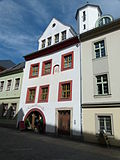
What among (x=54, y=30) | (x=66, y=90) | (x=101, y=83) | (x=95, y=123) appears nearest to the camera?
(x=95, y=123)

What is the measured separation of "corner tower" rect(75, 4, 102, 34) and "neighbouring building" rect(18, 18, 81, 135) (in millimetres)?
7431

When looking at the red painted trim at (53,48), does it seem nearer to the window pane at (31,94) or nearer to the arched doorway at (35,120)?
the window pane at (31,94)

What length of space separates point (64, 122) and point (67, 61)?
286 inches

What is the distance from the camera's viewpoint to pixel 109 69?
41.1 feet

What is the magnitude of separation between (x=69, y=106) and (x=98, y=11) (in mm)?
21400

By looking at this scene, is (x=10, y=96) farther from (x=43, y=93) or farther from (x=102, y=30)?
(x=102, y=30)

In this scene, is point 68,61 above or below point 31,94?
above

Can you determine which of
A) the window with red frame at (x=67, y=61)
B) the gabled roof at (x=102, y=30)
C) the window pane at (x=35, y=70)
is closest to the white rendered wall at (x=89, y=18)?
the gabled roof at (x=102, y=30)

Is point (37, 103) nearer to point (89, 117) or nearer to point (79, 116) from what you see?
point (79, 116)

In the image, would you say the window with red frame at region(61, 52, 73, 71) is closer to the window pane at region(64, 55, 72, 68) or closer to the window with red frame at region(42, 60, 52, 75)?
the window pane at region(64, 55, 72, 68)

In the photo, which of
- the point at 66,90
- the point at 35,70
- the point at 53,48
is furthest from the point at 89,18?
A: the point at 66,90

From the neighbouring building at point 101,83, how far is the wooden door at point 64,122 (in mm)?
1934

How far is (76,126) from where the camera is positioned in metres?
13.0

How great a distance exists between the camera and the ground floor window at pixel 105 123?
11.4 m
